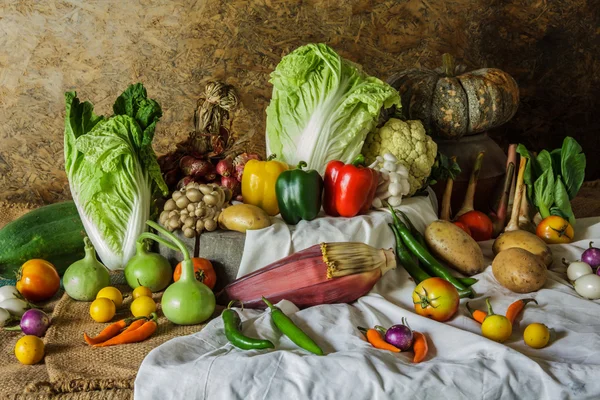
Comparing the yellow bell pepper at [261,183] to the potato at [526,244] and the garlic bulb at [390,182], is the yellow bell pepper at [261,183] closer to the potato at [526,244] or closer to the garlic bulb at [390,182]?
the garlic bulb at [390,182]

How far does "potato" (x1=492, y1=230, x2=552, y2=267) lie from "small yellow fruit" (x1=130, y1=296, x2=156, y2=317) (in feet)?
5.73

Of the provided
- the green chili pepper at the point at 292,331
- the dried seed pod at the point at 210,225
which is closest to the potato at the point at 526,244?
the green chili pepper at the point at 292,331

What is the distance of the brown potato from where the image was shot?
305cm

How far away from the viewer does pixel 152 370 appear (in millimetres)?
2344

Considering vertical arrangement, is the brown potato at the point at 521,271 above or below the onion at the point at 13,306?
A: above

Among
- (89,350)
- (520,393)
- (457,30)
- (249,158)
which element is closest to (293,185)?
(249,158)

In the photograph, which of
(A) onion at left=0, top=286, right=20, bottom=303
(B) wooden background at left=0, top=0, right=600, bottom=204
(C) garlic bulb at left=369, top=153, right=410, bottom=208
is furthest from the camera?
(B) wooden background at left=0, top=0, right=600, bottom=204

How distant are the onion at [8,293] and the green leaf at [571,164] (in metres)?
2.98

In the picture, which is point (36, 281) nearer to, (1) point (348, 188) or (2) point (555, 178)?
(1) point (348, 188)

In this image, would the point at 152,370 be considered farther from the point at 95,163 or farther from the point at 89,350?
the point at 95,163

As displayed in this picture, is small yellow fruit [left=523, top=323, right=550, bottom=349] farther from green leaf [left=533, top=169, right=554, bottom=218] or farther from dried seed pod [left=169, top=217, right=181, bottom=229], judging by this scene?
dried seed pod [left=169, top=217, right=181, bottom=229]

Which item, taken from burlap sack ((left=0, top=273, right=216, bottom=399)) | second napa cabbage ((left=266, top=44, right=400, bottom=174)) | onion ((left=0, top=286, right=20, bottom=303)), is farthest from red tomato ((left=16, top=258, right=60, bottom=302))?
second napa cabbage ((left=266, top=44, right=400, bottom=174))

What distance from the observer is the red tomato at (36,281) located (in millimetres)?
3104

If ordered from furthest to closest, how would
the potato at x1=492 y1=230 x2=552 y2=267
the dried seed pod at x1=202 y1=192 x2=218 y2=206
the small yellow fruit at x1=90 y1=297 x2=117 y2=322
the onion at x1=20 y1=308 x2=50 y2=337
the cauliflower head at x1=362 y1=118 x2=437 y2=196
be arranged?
the cauliflower head at x1=362 y1=118 x2=437 y2=196, the potato at x1=492 y1=230 x2=552 y2=267, the dried seed pod at x1=202 y1=192 x2=218 y2=206, the small yellow fruit at x1=90 y1=297 x2=117 y2=322, the onion at x1=20 y1=308 x2=50 y2=337
